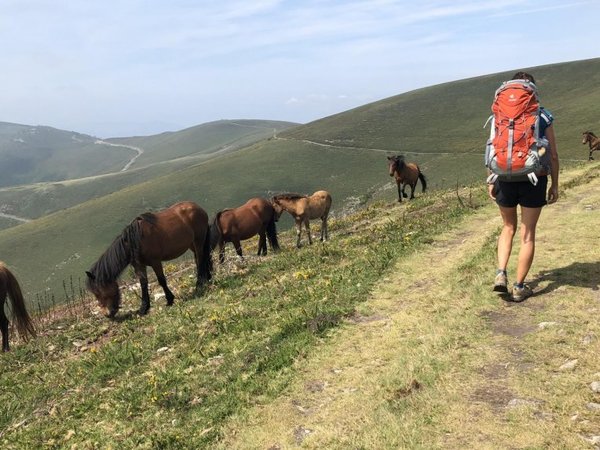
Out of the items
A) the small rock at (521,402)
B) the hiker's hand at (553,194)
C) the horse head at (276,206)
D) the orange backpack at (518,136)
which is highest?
the orange backpack at (518,136)

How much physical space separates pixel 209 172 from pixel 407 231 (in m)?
79.5

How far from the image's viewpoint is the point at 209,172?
90062 millimetres

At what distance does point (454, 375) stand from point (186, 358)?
445 centimetres

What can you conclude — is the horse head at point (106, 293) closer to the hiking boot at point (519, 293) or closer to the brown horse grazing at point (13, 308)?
the brown horse grazing at point (13, 308)

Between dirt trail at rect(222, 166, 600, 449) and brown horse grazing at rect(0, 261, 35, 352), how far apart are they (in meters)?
9.98

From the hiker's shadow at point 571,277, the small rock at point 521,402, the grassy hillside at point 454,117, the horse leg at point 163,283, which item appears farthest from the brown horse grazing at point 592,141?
the small rock at point 521,402

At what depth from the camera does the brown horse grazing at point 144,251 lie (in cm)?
1222

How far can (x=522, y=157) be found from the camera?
21.7ft

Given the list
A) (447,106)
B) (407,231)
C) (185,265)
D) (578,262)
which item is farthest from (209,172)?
(578,262)

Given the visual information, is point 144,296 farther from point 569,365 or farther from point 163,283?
point 569,365

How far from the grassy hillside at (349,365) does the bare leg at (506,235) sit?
668 mm

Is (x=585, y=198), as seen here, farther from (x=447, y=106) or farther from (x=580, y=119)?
(x=447, y=106)

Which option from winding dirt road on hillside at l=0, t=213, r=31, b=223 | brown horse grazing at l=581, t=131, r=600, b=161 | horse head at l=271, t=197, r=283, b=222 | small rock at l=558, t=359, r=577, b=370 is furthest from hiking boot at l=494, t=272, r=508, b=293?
winding dirt road on hillside at l=0, t=213, r=31, b=223

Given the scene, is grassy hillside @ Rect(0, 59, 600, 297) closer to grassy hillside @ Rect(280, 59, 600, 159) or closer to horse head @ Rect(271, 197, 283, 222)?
grassy hillside @ Rect(280, 59, 600, 159)
